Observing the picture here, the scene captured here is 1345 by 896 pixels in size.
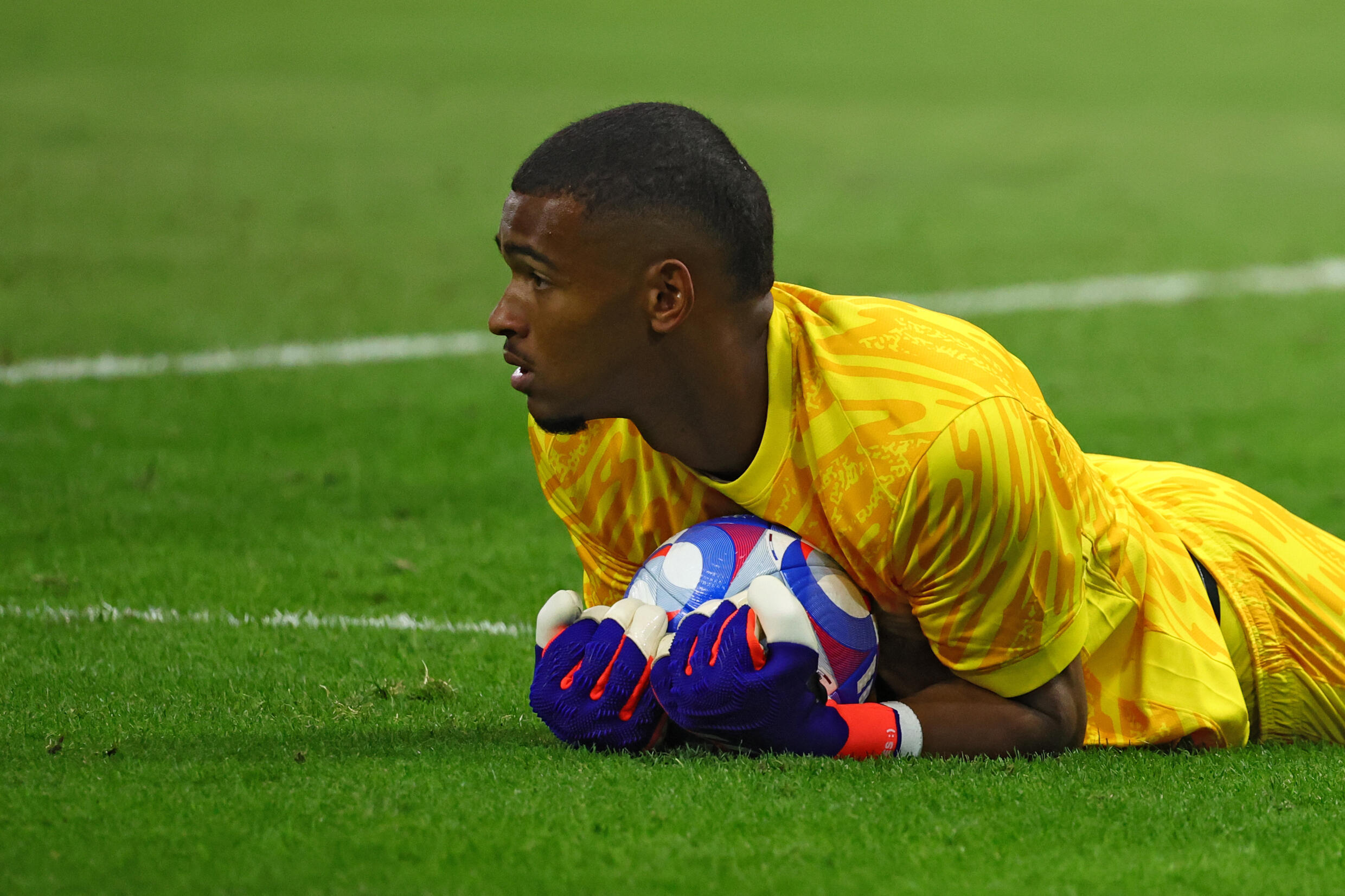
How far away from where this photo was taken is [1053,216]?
14.0 meters

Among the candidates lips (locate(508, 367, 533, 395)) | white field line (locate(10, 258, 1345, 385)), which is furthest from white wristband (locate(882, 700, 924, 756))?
white field line (locate(10, 258, 1345, 385))

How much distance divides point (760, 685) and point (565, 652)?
51cm

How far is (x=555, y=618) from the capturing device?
13.1ft

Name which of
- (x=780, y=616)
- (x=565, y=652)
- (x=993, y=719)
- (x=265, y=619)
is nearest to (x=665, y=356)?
(x=780, y=616)

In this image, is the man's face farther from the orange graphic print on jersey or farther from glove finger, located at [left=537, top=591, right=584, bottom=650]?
glove finger, located at [left=537, top=591, right=584, bottom=650]

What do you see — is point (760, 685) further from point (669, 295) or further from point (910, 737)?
point (669, 295)

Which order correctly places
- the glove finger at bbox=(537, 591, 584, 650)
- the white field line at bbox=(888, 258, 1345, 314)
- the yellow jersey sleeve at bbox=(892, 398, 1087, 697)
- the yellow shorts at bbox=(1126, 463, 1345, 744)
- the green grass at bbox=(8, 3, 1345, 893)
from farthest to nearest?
the white field line at bbox=(888, 258, 1345, 314) → the yellow shorts at bbox=(1126, 463, 1345, 744) → the glove finger at bbox=(537, 591, 584, 650) → the yellow jersey sleeve at bbox=(892, 398, 1087, 697) → the green grass at bbox=(8, 3, 1345, 893)

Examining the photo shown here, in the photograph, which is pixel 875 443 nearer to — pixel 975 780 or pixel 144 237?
pixel 975 780

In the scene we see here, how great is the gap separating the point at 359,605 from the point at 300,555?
739mm

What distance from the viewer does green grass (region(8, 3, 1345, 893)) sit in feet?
10.7

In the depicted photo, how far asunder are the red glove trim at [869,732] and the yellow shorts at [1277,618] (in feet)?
3.40

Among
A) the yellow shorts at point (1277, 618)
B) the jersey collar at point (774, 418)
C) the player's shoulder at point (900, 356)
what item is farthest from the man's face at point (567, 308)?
the yellow shorts at point (1277, 618)

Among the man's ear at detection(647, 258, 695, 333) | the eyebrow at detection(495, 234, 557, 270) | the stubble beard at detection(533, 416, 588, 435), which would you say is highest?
the eyebrow at detection(495, 234, 557, 270)

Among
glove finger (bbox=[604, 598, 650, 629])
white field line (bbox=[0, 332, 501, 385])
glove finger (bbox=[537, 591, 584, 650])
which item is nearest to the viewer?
glove finger (bbox=[604, 598, 650, 629])
